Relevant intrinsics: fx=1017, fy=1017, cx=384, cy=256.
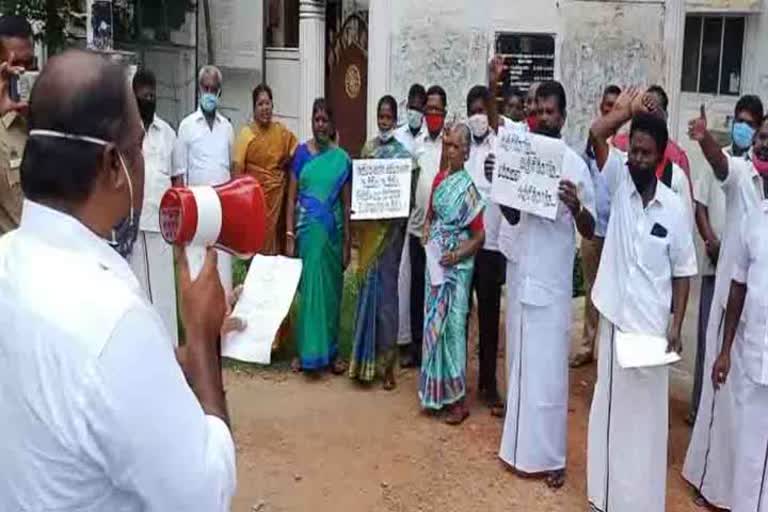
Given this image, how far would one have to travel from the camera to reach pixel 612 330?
4.44 meters

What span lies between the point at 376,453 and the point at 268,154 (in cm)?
273

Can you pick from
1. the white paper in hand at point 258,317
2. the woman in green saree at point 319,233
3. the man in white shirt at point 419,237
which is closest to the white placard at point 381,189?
the woman in green saree at point 319,233

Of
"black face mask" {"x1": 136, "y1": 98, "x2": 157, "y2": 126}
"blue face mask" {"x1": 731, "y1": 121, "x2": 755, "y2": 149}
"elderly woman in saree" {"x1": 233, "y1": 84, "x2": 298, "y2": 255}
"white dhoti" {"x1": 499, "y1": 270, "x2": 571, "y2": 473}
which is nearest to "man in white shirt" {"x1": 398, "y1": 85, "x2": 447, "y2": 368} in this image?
"elderly woman in saree" {"x1": 233, "y1": 84, "x2": 298, "y2": 255}

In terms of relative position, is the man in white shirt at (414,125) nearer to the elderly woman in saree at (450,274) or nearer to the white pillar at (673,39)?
the elderly woman in saree at (450,274)

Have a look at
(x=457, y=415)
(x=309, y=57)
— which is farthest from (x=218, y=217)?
(x=309, y=57)

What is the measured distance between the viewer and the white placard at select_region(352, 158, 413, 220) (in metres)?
6.27

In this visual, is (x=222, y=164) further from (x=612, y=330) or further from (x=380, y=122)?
(x=612, y=330)

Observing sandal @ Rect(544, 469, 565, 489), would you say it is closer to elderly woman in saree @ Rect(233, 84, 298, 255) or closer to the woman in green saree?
the woman in green saree

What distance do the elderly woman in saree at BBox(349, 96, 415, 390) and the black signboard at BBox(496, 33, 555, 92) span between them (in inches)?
149

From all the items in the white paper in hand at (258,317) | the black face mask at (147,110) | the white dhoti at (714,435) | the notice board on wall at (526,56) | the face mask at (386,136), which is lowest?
the white dhoti at (714,435)

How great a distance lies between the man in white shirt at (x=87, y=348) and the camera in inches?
52.9

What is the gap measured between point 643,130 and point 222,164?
4024 millimetres

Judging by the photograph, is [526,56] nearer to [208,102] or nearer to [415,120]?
[415,120]

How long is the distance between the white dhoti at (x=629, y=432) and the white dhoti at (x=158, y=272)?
2807 mm
